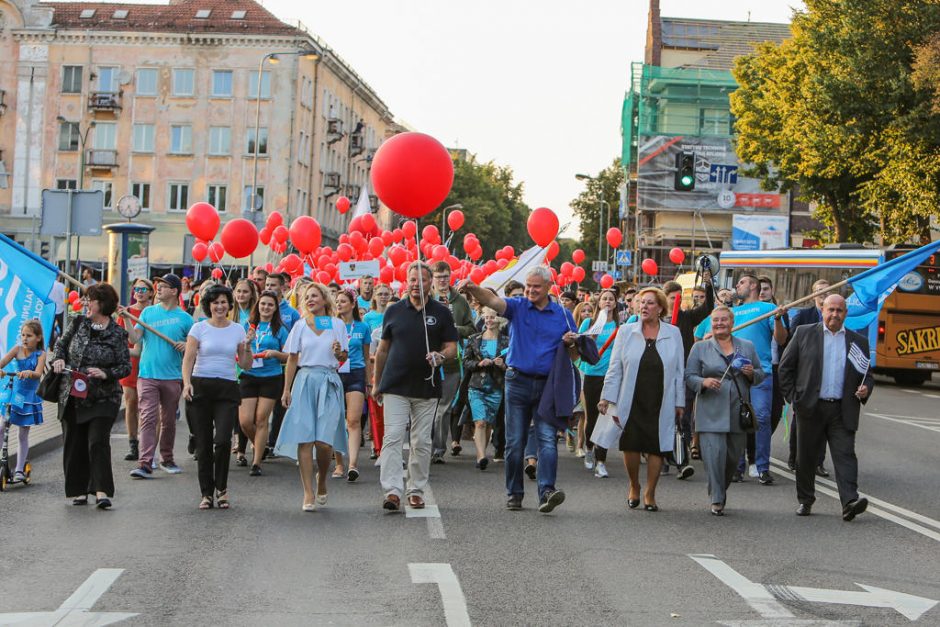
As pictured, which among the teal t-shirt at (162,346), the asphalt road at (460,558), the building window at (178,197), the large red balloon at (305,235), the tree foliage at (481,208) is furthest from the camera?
the tree foliage at (481,208)

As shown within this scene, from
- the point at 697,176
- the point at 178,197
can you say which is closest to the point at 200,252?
the point at 178,197

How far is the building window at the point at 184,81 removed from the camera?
69.6m

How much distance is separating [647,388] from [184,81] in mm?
61623

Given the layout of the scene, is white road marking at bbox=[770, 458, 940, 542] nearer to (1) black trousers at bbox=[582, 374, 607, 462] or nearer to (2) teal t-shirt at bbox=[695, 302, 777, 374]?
(2) teal t-shirt at bbox=[695, 302, 777, 374]

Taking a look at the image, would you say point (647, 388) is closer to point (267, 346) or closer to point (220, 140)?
point (267, 346)

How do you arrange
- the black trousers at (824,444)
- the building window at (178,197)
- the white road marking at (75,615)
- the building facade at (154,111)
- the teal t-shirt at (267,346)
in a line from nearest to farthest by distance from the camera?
the white road marking at (75,615) → the black trousers at (824,444) → the teal t-shirt at (267,346) → the building facade at (154,111) → the building window at (178,197)

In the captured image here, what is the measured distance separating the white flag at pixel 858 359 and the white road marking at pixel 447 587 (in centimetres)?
454

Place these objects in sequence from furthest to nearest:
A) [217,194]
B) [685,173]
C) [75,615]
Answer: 1. [217,194]
2. [685,173]
3. [75,615]

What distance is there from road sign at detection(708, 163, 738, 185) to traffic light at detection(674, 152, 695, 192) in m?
46.1

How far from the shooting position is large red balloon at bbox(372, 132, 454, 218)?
1150cm

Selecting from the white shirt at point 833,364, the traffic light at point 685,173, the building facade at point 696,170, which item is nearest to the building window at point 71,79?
the building facade at point 696,170

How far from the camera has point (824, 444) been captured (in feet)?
37.7

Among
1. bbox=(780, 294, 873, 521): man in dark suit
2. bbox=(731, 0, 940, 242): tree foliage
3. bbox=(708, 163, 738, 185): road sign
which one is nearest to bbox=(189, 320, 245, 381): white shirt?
bbox=(780, 294, 873, 521): man in dark suit

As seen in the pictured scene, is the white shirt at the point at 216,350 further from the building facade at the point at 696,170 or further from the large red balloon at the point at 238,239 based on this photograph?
the building facade at the point at 696,170
